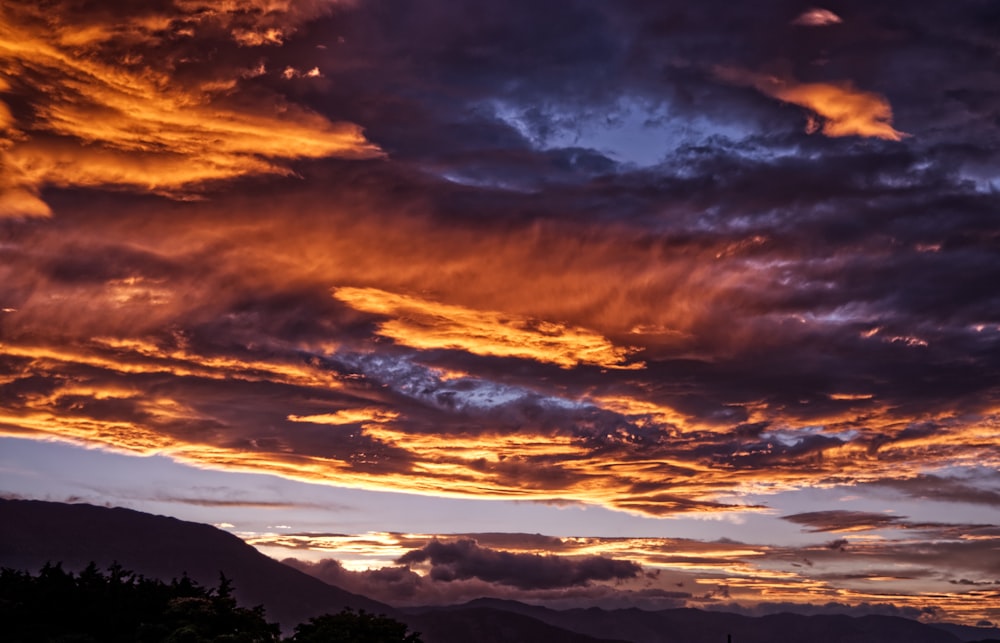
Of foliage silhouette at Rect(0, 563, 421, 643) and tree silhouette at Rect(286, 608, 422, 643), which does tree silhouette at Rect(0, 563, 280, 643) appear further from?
tree silhouette at Rect(286, 608, 422, 643)

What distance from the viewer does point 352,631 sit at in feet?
279

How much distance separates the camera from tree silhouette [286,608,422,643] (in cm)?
8346

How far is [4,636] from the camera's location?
7062 centimetres

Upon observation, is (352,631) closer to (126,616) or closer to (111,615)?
(126,616)

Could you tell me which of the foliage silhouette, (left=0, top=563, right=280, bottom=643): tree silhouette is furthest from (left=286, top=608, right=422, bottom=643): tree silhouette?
(left=0, top=563, right=280, bottom=643): tree silhouette

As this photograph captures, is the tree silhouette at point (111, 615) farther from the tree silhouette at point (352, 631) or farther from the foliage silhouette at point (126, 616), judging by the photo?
the tree silhouette at point (352, 631)

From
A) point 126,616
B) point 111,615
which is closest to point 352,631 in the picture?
point 126,616

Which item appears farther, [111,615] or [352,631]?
[352,631]

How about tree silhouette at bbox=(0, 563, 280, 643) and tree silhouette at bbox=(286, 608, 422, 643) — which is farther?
tree silhouette at bbox=(286, 608, 422, 643)

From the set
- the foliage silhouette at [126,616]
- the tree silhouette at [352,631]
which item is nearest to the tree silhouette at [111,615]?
the foliage silhouette at [126,616]

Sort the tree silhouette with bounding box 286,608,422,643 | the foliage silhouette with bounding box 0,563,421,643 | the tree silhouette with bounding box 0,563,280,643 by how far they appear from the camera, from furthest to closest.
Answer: the tree silhouette with bounding box 286,608,422,643 < the foliage silhouette with bounding box 0,563,421,643 < the tree silhouette with bounding box 0,563,280,643

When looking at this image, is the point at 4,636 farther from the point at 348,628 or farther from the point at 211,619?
the point at 348,628

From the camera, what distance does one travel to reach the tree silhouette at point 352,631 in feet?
274

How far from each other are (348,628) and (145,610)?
1643 centimetres
